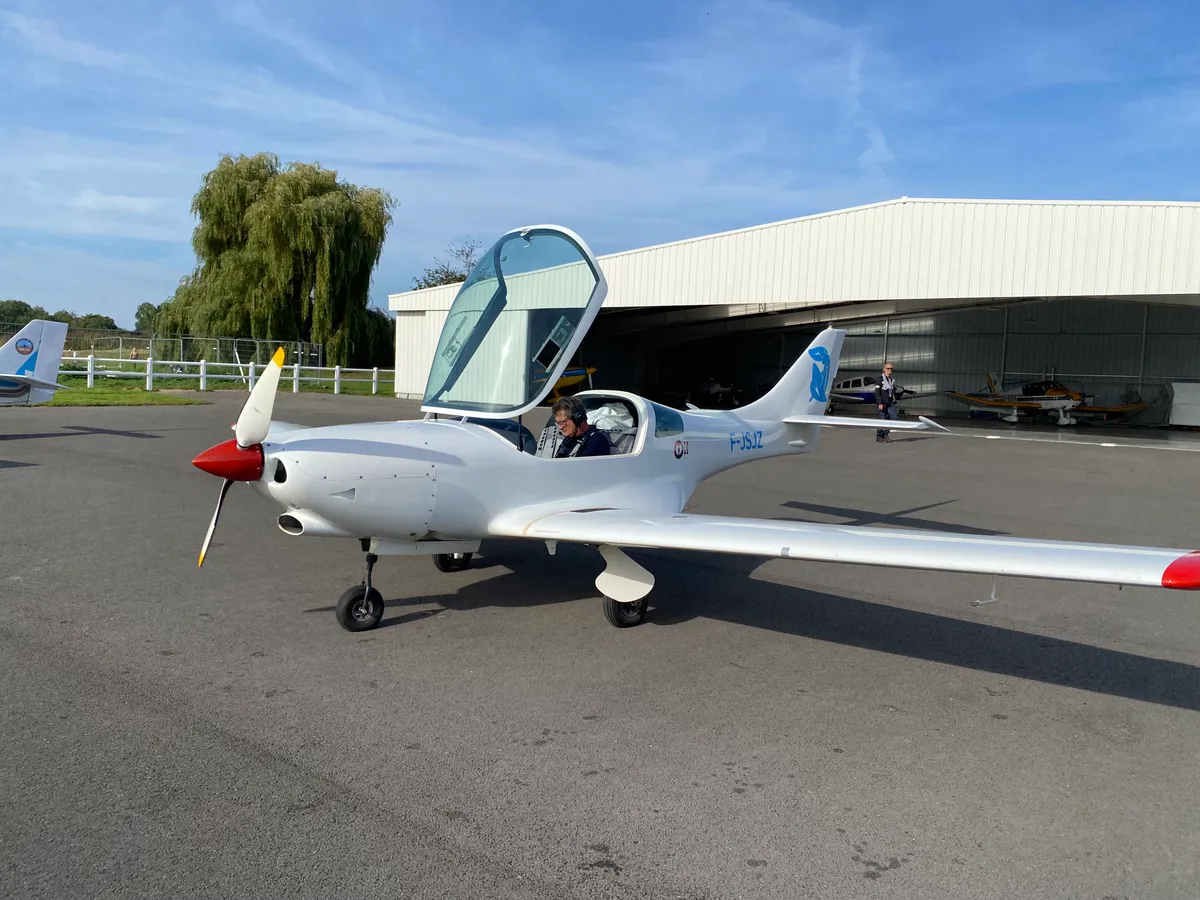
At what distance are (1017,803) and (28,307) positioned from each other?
108937 mm

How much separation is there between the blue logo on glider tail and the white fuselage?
10.2 feet

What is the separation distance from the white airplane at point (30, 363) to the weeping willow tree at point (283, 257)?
1916cm

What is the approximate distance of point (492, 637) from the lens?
5.15 meters

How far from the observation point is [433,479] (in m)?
5.16

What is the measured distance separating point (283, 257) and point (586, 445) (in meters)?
31.8

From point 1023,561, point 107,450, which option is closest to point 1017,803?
point 1023,561

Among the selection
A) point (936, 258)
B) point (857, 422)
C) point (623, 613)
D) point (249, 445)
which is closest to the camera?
point (249, 445)

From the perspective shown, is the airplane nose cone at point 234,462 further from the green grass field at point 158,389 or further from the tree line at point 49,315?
the tree line at point 49,315

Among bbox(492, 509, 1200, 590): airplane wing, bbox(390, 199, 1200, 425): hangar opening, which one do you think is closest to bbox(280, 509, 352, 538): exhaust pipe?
bbox(492, 509, 1200, 590): airplane wing

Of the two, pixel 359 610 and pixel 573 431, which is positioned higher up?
pixel 573 431

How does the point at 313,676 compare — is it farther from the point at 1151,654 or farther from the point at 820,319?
the point at 820,319

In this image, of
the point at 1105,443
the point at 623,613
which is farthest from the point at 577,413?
the point at 1105,443

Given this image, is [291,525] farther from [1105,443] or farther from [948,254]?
[1105,443]

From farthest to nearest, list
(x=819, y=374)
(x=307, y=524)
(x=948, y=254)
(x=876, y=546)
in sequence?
1. (x=948, y=254)
2. (x=819, y=374)
3. (x=307, y=524)
4. (x=876, y=546)
